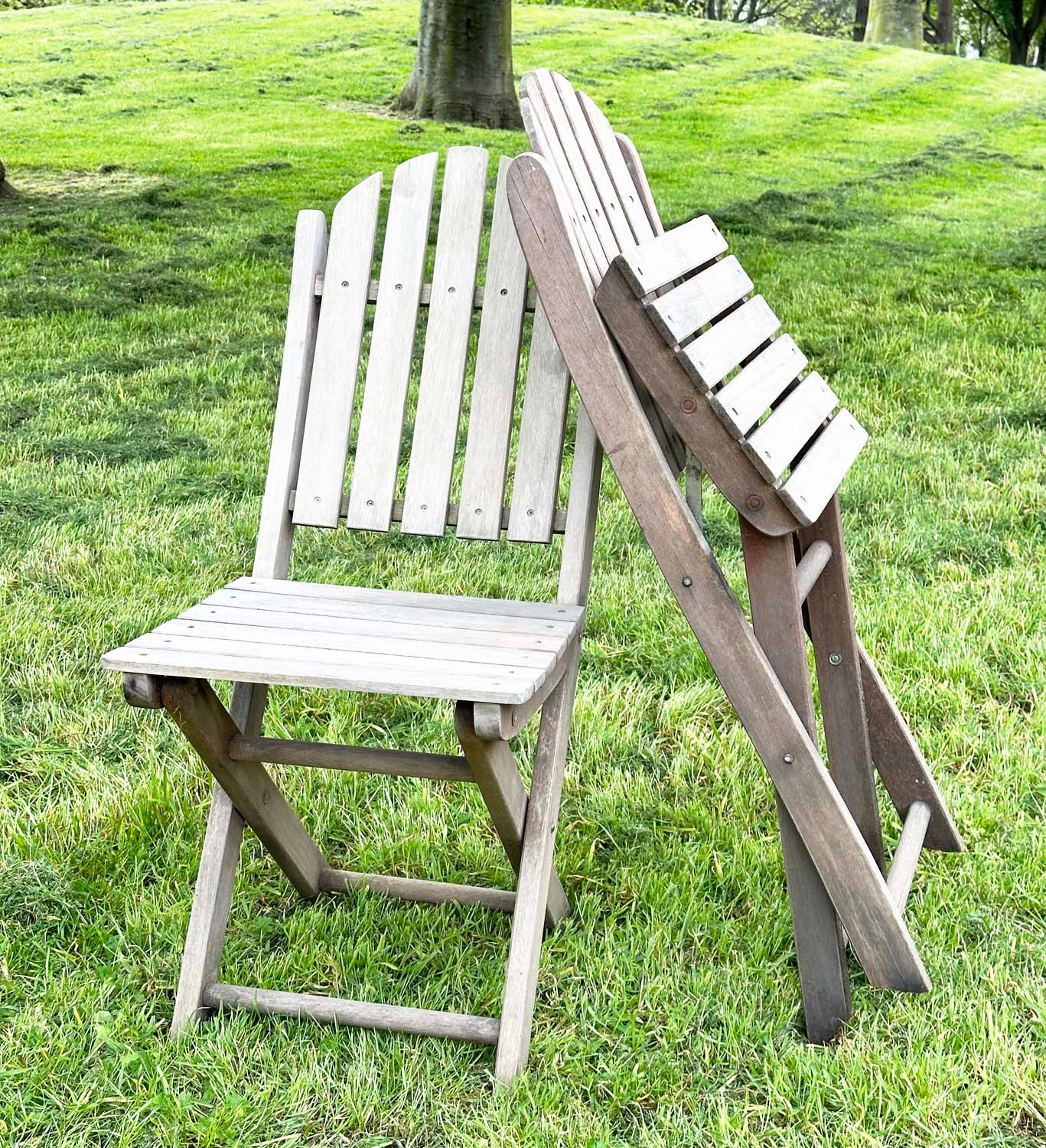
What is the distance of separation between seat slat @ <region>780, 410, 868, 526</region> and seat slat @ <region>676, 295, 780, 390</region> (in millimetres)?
212

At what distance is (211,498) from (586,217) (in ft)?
9.53

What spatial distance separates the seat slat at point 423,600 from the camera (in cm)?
242

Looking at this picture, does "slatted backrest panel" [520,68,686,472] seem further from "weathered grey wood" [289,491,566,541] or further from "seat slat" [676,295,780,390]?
"weathered grey wood" [289,491,566,541]

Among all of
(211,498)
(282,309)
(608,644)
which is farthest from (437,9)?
(608,644)

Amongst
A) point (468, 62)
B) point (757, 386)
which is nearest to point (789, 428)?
point (757, 386)

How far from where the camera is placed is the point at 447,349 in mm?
2584

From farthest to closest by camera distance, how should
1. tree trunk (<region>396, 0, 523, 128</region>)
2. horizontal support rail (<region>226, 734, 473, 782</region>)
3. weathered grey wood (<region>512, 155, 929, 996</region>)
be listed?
tree trunk (<region>396, 0, 523, 128</region>) → horizontal support rail (<region>226, 734, 473, 782</region>) → weathered grey wood (<region>512, 155, 929, 996</region>)

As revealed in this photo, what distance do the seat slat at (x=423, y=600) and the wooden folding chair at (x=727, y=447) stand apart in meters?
0.36

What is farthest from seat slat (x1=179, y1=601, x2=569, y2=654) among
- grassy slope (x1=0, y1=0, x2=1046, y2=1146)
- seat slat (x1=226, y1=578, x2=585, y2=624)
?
grassy slope (x1=0, y1=0, x2=1046, y2=1146)

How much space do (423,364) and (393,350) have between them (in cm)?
8

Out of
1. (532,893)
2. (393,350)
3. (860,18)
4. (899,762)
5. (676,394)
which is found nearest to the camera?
(676,394)

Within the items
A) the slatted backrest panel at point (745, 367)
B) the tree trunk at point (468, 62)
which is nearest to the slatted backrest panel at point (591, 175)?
the slatted backrest panel at point (745, 367)

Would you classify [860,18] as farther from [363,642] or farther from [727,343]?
[363,642]

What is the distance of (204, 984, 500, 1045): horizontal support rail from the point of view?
2.24 m
